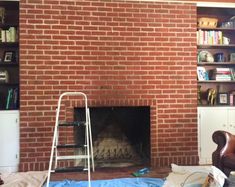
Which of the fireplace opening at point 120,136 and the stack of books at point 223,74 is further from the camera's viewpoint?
the stack of books at point 223,74

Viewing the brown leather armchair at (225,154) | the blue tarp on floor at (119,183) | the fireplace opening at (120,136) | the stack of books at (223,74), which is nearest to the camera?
the brown leather armchair at (225,154)

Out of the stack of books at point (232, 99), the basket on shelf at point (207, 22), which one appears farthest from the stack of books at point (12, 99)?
the stack of books at point (232, 99)

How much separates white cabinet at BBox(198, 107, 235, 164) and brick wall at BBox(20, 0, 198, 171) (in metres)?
0.11

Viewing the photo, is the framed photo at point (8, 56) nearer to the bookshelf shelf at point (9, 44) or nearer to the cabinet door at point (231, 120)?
the bookshelf shelf at point (9, 44)

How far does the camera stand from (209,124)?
3797 mm

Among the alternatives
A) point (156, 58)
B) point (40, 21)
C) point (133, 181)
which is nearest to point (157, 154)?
point (133, 181)

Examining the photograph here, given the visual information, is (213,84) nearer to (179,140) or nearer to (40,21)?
(179,140)

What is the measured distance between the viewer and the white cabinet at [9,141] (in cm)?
Result: 343

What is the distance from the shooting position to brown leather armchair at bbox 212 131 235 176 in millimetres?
2789

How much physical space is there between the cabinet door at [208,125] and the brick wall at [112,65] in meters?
0.11

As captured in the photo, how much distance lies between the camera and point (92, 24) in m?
3.58

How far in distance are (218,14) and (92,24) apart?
2094 millimetres

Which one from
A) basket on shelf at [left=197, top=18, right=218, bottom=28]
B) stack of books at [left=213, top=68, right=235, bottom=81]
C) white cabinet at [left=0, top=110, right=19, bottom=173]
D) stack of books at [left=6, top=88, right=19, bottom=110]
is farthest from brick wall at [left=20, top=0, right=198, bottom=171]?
stack of books at [left=213, top=68, right=235, bottom=81]

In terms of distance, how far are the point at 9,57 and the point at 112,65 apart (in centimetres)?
146
